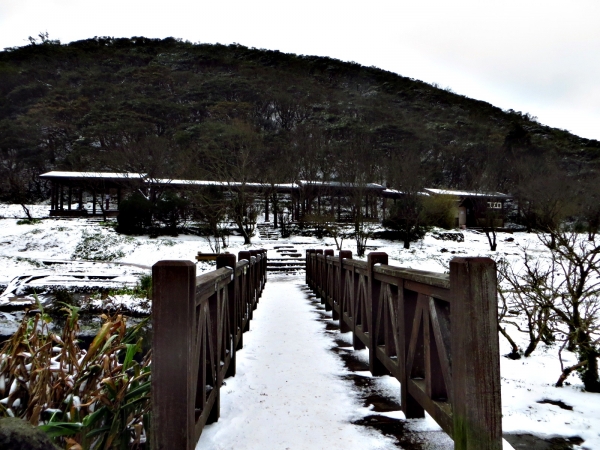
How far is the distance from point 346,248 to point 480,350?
21.0 meters

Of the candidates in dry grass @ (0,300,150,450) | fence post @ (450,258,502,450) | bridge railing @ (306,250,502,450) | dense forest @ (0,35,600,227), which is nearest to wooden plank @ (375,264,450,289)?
bridge railing @ (306,250,502,450)

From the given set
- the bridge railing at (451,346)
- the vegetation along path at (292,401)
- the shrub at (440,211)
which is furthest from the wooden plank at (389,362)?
the shrub at (440,211)

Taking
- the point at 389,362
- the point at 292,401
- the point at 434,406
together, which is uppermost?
the point at 434,406

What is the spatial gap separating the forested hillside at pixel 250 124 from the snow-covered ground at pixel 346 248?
5.81 meters

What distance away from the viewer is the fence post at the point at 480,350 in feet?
5.74

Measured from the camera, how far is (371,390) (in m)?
3.45

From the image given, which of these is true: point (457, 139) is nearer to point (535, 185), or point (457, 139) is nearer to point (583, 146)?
point (583, 146)

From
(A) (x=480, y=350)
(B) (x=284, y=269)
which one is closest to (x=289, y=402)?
(A) (x=480, y=350)

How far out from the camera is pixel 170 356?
1810 millimetres

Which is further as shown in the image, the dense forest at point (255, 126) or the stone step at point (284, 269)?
the dense forest at point (255, 126)

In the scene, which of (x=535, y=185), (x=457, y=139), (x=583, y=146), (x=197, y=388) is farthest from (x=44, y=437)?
(x=583, y=146)

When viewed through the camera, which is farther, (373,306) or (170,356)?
(373,306)

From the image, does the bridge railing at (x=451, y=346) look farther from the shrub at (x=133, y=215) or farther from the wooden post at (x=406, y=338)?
the shrub at (x=133, y=215)

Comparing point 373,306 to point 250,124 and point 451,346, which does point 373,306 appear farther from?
point 250,124
